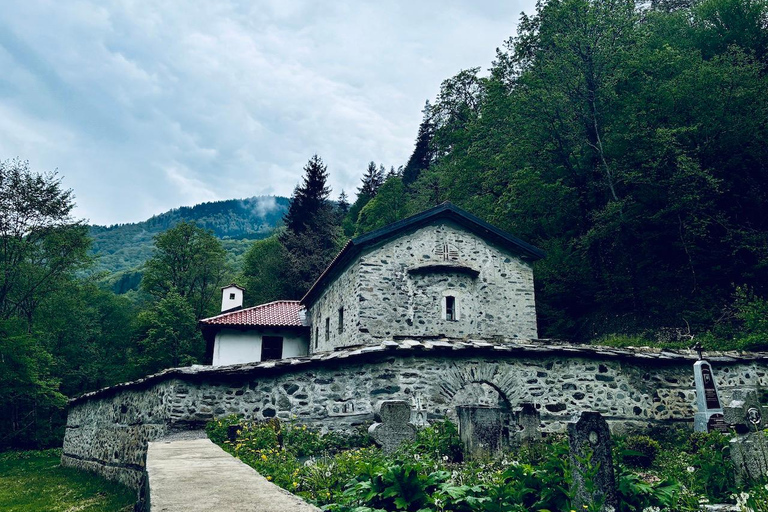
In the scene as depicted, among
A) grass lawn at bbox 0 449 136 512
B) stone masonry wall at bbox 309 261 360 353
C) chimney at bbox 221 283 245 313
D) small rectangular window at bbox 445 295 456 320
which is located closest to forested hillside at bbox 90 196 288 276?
chimney at bbox 221 283 245 313

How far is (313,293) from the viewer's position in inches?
861

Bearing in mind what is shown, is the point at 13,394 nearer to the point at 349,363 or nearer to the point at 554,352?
the point at 349,363

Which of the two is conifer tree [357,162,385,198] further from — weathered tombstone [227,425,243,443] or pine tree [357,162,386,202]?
weathered tombstone [227,425,243,443]

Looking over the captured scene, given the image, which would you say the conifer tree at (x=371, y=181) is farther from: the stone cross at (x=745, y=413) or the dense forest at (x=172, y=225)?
the stone cross at (x=745, y=413)

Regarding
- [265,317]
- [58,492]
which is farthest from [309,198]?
[58,492]

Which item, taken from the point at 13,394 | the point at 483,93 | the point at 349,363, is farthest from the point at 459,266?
the point at 13,394

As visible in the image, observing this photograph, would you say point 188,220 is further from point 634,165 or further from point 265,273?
point 634,165

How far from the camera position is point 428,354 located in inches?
401

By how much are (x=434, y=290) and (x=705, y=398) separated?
752 centimetres

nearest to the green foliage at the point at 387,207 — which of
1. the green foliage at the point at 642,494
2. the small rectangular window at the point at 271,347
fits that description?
the small rectangular window at the point at 271,347

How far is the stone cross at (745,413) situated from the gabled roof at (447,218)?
8104 mm

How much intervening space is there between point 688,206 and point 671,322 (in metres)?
4.41

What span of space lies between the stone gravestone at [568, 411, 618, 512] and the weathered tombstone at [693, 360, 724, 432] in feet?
23.4

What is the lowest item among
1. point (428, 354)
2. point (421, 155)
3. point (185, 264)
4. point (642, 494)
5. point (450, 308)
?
point (642, 494)
